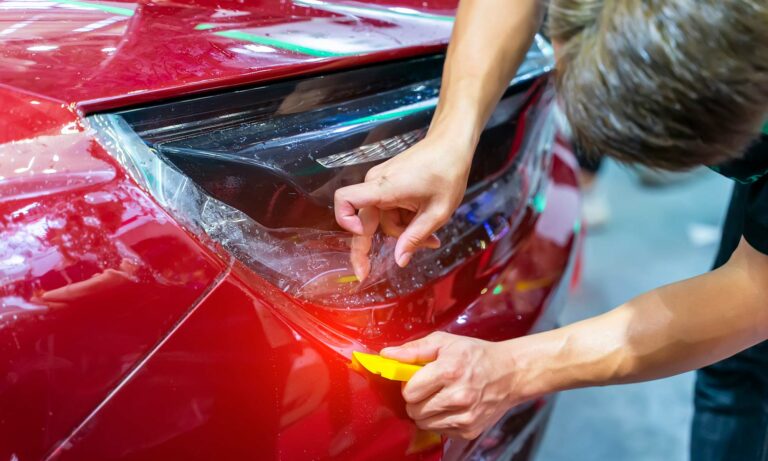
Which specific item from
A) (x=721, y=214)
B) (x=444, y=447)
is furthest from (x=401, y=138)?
(x=721, y=214)

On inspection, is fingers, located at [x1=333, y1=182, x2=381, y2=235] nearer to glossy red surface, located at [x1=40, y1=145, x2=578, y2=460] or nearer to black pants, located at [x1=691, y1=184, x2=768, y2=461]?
glossy red surface, located at [x1=40, y1=145, x2=578, y2=460]

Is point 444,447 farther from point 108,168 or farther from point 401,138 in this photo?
point 108,168

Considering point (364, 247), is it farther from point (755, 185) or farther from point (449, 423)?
point (755, 185)

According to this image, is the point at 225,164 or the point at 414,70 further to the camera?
the point at 414,70

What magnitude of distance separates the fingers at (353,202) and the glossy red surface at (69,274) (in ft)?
0.72

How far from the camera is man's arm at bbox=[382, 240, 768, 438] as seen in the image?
0.97m

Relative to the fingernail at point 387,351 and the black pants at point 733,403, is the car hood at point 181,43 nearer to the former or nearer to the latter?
the fingernail at point 387,351

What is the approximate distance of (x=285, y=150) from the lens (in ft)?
3.31

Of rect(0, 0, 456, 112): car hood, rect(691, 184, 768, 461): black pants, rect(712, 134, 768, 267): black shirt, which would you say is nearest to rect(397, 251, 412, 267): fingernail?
rect(0, 0, 456, 112): car hood

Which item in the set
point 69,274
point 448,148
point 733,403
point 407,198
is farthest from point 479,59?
point 733,403

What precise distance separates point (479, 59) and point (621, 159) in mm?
418

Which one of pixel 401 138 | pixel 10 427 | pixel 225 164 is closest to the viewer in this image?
pixel 10 427

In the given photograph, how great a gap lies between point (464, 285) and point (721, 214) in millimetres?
2074

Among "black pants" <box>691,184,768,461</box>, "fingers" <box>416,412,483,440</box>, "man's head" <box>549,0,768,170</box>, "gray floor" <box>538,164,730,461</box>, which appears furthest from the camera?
"gray floor" <box>538,164,730,461</box>
